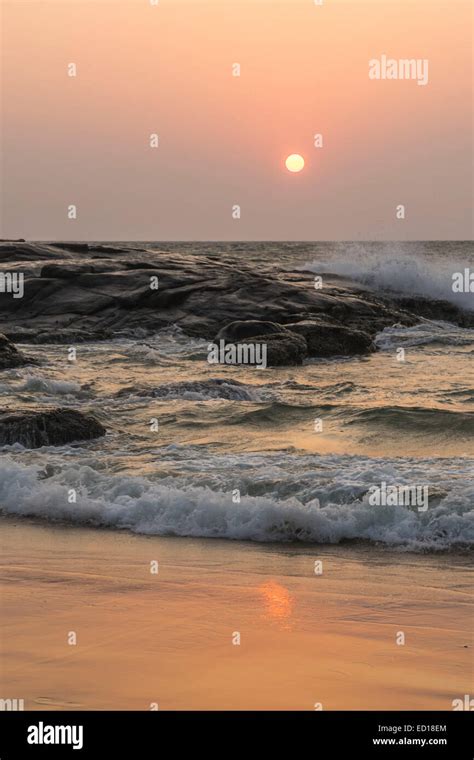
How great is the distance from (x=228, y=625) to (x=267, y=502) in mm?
3174

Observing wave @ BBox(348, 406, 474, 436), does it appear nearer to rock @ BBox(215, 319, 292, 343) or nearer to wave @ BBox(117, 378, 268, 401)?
wave @ BBox(117, 378, 268, 401)

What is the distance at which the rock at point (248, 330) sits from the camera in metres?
22.1

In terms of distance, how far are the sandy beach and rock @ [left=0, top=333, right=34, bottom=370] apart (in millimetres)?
10396

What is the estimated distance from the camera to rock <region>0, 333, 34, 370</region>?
18.8 m

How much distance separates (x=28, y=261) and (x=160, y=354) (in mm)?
12938

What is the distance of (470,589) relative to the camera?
7090 millimetres

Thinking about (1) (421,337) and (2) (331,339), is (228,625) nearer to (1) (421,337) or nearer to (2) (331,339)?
(2) (331,339)

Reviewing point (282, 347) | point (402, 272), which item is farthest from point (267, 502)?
point (402, 272)

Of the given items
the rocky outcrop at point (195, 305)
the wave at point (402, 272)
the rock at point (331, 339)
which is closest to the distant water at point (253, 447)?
the rock at point (331, 339)

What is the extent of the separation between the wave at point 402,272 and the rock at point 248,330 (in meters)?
11.1

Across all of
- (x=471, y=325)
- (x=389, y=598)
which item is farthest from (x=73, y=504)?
(x=471, y=325)

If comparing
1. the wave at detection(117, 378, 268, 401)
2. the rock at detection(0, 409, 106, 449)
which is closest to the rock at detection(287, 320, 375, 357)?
the wave at detection(117, 378, 268, 401)
